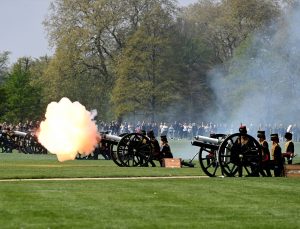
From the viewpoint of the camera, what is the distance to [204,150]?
27031 mm

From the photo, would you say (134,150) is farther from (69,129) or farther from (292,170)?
(292,170)

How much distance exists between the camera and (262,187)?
2011cm

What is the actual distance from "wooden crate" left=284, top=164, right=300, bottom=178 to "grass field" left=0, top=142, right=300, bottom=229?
2.34 meters

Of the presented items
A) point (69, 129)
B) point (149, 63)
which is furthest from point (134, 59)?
point (69, 129)

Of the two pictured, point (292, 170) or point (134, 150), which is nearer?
point (292, 170)

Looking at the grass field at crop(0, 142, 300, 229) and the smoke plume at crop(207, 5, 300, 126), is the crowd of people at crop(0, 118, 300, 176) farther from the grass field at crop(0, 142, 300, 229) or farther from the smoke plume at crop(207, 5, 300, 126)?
the grass field at crop(0, 142, 300, 229)

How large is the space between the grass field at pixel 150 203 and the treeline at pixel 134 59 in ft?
186

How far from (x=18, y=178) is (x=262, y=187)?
6797 millimetres

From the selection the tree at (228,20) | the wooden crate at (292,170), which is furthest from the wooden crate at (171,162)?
the tree at (228,20)

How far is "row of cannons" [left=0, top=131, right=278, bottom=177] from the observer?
81.3ft

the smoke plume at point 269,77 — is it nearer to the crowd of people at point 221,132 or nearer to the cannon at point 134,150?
the crowd of people at point 221,132

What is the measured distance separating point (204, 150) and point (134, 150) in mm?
5962

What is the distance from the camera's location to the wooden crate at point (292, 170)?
81.7 ft

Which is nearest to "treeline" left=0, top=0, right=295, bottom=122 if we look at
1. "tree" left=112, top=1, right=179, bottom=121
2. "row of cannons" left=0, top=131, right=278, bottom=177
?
"tree" left=112, top=1, right=179, bottom=121
